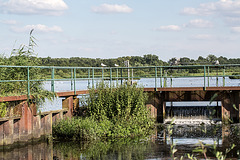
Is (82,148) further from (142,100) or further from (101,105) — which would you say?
(142,100)

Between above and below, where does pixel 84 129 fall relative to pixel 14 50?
below

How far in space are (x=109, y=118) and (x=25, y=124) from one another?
4005 mm

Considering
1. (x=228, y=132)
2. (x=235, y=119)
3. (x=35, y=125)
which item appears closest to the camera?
(x=35, y=125)

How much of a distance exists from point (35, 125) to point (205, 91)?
31.9ft

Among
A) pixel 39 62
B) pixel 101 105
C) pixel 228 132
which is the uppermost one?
pixel 39 62

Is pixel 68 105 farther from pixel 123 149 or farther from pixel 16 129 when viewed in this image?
pixel 123 149

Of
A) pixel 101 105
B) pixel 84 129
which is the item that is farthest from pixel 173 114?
pixel 84 129

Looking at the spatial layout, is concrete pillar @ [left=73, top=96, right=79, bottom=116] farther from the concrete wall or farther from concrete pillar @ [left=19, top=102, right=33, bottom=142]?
concrete pillar @ [left=19, top=102, right=33, bottom=142]

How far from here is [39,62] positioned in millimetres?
15703

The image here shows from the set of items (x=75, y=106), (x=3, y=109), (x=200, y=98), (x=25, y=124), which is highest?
(x=3, y=109)

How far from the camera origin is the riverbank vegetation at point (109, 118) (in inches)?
594

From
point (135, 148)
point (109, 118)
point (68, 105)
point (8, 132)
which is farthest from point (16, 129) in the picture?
point (109, 118)

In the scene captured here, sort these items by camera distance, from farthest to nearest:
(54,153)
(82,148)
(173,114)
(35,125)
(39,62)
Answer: (173,114) → (39,62) → (35,125) → (82,148) → (54,153)

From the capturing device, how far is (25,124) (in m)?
13.9
